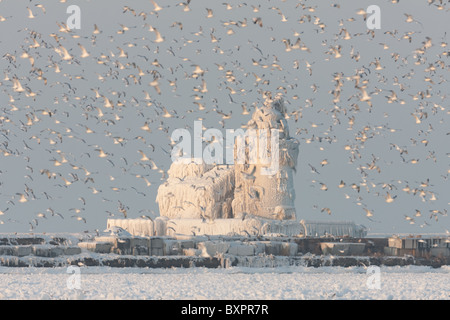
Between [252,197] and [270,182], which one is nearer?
[270,182]

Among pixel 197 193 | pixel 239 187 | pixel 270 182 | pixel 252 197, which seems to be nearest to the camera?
pixel 270 182

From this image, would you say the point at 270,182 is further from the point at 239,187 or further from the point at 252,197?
the point at 239,187

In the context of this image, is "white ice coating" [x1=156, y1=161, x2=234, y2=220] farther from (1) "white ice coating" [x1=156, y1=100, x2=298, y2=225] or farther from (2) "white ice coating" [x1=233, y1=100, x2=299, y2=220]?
(2) "white ice coating" [x1=233, y1=100, x2=299, y2=220]

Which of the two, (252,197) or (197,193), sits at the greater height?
(197,193)

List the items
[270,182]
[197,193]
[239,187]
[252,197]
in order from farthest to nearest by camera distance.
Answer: [197,193] → [239,187] → [252,197] → [270,182]

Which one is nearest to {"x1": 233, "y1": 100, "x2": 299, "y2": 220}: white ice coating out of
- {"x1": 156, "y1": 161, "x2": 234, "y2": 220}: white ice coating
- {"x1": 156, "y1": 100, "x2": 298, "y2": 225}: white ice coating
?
{"x1": 156, "y1": 100, "x2": 298, "y2": 225}: white ice coating

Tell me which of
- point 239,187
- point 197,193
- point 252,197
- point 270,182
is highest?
point 270,182

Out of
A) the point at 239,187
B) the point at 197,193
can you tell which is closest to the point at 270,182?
the point at 239,187
